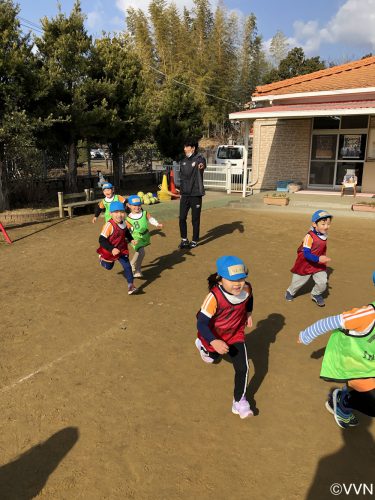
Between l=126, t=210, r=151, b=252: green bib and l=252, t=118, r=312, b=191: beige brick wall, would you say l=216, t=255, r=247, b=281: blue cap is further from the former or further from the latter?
l=252, t=118, r=312, b=191: beige brick wall

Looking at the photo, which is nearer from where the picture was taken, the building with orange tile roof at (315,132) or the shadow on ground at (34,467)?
the shadow on ground at (34,467)

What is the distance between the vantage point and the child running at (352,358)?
2643 millimetres

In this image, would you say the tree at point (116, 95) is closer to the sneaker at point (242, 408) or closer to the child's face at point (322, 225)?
the child's face at point (322, 225)

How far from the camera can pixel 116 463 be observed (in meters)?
2.61

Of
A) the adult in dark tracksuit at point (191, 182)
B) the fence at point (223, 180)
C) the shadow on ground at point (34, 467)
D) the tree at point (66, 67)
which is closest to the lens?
the shadow on ground at point (34, 467)

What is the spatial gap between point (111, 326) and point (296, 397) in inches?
88.2

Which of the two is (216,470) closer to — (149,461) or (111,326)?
(149,461)

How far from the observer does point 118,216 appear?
5.28 meters

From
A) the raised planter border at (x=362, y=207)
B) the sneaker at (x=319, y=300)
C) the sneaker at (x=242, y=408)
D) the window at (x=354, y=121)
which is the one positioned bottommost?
the sneaker at (x=242, y=408)

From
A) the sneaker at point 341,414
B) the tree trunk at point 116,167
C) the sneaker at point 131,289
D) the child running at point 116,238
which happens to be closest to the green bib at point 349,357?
the sneaker at point 341,414

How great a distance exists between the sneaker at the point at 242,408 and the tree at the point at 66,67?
10.7 meters

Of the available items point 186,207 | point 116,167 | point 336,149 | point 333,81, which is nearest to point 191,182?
point 186,207

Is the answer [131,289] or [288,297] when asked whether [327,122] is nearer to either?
[288,297]

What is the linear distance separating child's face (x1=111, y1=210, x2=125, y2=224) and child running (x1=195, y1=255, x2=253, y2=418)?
7.96ft
